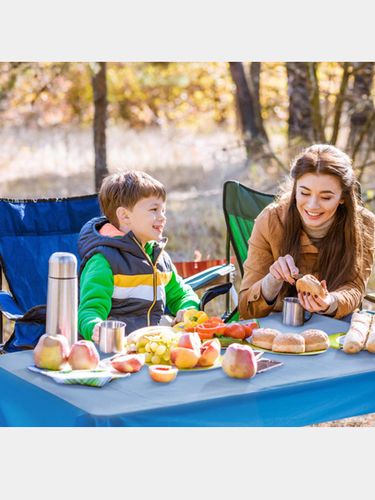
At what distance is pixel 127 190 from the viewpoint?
10.1ft

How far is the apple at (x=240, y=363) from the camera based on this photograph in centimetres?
229

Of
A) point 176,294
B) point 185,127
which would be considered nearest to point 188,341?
point 176,294

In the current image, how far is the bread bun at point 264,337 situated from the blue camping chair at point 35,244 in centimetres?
87

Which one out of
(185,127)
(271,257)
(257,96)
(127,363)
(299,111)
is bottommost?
(127,363)

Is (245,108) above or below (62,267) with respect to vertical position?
above

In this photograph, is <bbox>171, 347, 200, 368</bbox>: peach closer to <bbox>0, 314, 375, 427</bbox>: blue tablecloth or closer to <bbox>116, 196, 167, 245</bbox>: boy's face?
<bbox>0, 314, 375, 427</bbox>: blue tablecloth

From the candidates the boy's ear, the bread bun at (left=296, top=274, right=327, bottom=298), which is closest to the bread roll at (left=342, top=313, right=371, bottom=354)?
the bread bun at (left=296, top=274, right=327, bottom=298)

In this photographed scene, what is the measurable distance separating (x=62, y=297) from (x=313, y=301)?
859 mm

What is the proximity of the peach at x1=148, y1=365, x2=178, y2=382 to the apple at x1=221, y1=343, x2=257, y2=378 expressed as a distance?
13 cm

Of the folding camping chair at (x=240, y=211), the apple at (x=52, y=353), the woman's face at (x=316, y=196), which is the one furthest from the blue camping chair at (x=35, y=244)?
the apple at (x=52, y=353)

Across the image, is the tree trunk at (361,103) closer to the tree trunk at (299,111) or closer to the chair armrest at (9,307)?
the tree trunk at (299,111)

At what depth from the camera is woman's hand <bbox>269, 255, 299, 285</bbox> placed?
297cm

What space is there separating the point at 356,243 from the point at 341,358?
855 millimetres

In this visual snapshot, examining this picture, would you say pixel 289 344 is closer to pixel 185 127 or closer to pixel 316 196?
pixel 316 196
